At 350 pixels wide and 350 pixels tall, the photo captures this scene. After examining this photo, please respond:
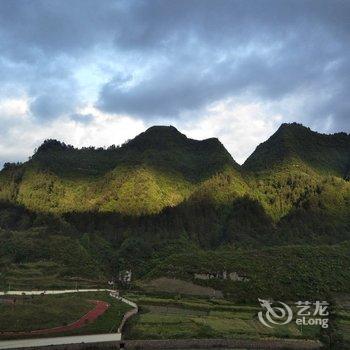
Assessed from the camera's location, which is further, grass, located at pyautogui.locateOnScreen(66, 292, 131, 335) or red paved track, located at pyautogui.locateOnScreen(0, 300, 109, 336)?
grass, located at pyautogui.locateOnScreen(66, 292, 131, 335)

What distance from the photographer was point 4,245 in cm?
8756

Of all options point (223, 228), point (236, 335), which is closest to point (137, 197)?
point (223, 228)

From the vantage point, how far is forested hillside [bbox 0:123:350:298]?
85.2 meters

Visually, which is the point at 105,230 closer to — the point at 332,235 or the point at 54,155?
the point at 54,155

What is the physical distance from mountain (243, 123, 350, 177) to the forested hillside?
38 cm

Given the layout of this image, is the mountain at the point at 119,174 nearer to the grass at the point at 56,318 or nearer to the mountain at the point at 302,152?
the mountain at the point at 302,152

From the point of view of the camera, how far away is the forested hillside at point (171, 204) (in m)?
85.2

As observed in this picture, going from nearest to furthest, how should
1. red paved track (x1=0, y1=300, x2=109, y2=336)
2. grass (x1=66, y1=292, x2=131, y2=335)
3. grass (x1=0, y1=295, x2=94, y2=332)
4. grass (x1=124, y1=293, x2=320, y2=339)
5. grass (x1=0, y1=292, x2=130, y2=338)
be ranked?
red paved track (x1=0, y1=300, x2=109, y2=336) → grass (x1=0, y1=295, x2=94, y2=332) → grass (x1=0, y1=292, x2=130, y2=338) → grass (x1=66, y1=292, x2=131, y2=335) → grass (x1=124, y1=293, x2=320, y2=339)

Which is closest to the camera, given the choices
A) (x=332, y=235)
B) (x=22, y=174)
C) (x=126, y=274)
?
(x=126, y=274)

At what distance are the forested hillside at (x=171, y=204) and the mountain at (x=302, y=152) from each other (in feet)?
1.26

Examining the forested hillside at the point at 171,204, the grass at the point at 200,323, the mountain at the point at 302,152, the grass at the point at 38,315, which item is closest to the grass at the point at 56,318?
the grass at the point at 38,315

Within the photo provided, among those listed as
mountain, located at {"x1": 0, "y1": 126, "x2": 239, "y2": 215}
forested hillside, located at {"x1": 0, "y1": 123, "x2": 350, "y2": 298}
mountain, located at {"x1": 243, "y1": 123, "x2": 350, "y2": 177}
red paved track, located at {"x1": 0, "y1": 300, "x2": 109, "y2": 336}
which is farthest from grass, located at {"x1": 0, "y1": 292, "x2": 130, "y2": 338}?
mountain, located at {"x1": 243, "y1": 123, "x2": 350, "y2": 177}

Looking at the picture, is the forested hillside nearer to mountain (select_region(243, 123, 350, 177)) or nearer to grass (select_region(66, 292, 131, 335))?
mountain (select_region(243, 123, 350, 177))

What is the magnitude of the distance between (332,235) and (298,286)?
3922cm
